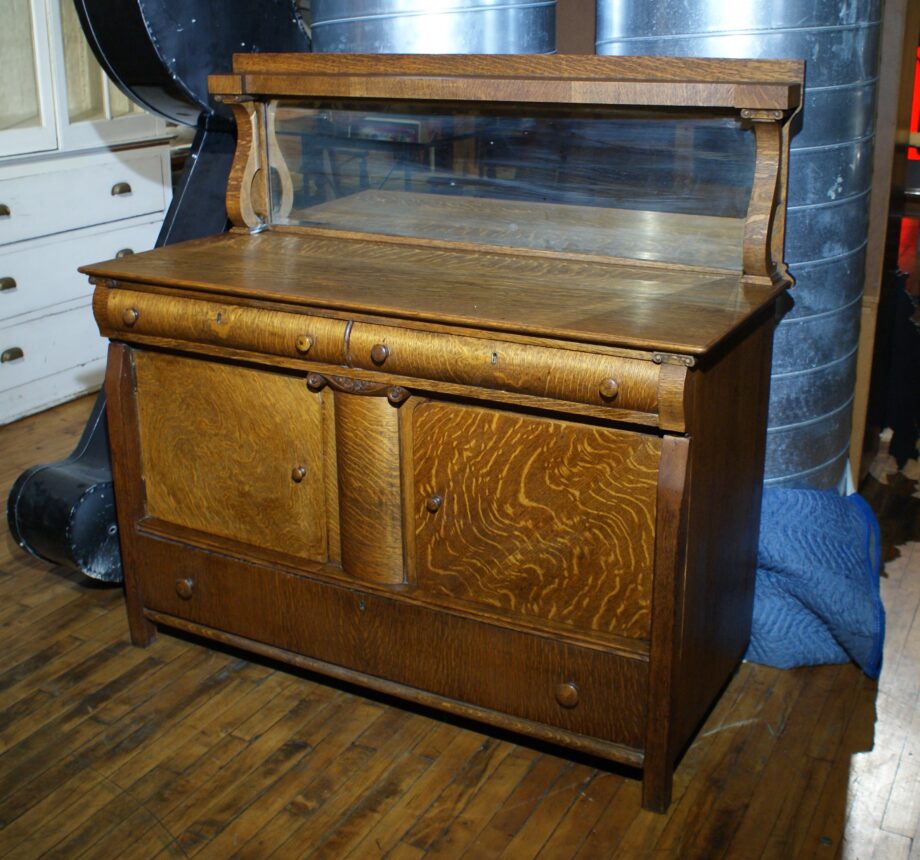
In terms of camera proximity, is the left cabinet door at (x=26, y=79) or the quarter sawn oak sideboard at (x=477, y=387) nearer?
the quarter sawn oak sideboard at (x=477, y=387)

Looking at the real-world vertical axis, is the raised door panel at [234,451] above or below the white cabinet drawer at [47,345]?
above

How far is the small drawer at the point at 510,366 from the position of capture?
74.1 inches

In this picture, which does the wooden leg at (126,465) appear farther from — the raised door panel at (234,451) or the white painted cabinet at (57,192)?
the white painted cabinet at (57,192)

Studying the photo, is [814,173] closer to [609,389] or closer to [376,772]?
[609,389]

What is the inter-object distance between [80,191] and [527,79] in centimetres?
247

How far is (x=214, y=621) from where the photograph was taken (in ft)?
8.28

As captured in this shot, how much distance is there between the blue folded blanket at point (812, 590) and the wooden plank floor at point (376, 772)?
0.17ft

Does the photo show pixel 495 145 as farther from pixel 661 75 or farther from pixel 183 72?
pixel 183 72

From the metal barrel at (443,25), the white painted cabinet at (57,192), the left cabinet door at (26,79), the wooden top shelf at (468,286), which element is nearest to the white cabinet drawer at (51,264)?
the white painted cabinet at (57,192)

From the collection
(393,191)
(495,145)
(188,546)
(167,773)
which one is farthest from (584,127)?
(167,773)

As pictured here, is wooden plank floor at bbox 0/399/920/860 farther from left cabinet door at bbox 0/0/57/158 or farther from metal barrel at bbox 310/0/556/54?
left cabinet door at bbox 0/0/57/158

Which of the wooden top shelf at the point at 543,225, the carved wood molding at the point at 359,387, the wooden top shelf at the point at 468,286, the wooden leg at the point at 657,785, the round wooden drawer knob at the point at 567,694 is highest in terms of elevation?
the wooden top shelf at the point at 543,225

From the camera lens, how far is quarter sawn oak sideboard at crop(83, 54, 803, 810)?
6.54ft

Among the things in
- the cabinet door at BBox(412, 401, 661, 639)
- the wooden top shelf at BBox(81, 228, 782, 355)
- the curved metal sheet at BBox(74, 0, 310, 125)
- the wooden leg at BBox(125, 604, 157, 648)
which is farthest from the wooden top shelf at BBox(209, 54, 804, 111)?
the wooden leg at BBox(125, 604, 157, 648)
